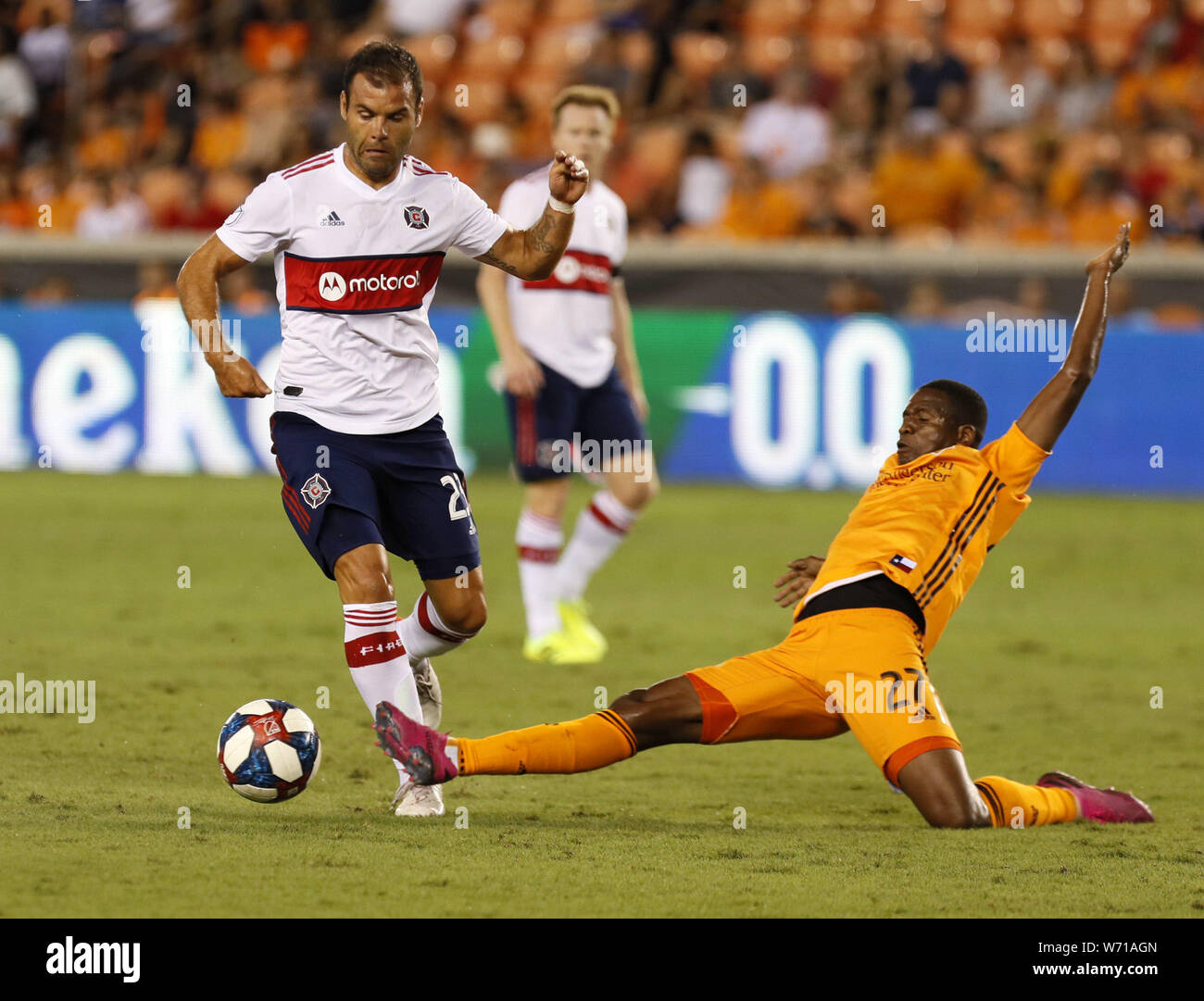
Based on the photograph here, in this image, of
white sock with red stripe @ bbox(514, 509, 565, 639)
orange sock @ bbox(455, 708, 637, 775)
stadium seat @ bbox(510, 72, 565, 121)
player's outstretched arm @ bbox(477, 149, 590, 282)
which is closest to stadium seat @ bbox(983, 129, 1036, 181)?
stadium seat @ bbox(510, 72, 565, 121)

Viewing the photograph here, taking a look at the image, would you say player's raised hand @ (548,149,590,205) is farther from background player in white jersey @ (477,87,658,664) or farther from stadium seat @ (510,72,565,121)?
stadium seat @ (510,72,565,121)

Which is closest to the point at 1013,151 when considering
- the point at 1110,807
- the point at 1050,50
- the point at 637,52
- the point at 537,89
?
the point at 1050,50

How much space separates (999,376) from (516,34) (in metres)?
6.81

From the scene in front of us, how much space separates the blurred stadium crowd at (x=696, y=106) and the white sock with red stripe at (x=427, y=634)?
31.7ft

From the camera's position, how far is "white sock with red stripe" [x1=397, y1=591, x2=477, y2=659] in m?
5.84

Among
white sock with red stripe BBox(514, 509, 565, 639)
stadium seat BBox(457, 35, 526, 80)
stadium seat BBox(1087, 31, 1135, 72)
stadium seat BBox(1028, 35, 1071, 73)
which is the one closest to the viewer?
white sock with red stripe BBox(514, 509, 565, 639)

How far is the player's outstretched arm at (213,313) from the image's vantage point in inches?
202

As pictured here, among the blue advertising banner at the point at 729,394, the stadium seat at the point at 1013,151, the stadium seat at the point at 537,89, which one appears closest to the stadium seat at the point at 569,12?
the stadium seat at the point at 537,89

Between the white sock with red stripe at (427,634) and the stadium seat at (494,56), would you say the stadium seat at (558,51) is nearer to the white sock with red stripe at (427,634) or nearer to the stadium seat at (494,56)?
the stadium seat at (494,56)

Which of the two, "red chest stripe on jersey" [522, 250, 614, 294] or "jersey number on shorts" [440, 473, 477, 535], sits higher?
"red chest stripe on jersey" [522, 250, 614, 294]

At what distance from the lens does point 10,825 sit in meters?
5.08

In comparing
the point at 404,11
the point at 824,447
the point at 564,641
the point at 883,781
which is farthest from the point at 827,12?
the point at 883,781

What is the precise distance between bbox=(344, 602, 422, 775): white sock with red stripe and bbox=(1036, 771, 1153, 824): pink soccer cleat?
79.9 inches

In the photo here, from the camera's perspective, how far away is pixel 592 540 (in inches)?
349
